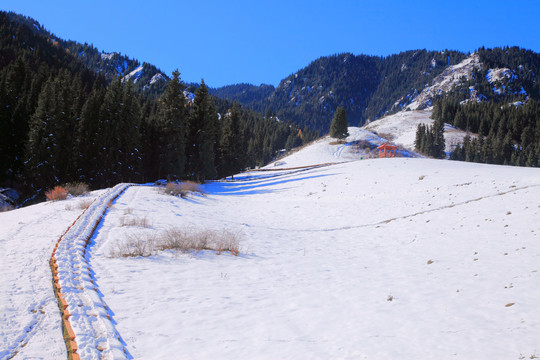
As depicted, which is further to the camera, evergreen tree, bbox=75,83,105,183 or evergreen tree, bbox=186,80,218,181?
evergreen tree, bbox=186,80,218,181

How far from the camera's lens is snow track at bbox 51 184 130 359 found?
4.79m

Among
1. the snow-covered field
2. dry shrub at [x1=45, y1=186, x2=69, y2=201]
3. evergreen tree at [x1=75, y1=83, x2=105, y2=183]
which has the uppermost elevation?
evergreen tree at [x1=75, y1=83, x2=105, y2=183]

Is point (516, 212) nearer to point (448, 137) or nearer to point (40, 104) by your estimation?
point (40, 104)

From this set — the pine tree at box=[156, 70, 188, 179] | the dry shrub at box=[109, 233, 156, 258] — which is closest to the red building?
the pine tree at box=[156, 70, 188, 179]

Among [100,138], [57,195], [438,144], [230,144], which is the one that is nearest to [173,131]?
[100,138]

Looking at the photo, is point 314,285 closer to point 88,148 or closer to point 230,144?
point 88,148

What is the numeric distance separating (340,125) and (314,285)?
6316 cm

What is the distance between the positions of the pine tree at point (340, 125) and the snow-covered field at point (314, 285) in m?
51.3

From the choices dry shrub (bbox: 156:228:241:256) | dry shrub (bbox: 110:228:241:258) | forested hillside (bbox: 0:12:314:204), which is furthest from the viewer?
forested hillside (bbox: 0:12:314:204)

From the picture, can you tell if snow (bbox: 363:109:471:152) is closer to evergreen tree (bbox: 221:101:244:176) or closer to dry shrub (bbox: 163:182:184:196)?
evergreen tree (bbox: 221:101:244:176)

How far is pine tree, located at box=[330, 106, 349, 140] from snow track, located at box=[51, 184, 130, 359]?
208 feet

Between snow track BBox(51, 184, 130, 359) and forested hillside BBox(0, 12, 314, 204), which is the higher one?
forested hillside BBox(0, 12, 314, 204)

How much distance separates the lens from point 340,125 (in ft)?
226

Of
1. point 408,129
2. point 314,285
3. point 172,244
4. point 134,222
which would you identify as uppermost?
point 408,129
